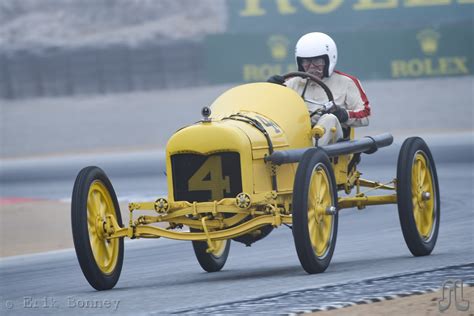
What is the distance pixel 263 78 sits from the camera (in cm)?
3447

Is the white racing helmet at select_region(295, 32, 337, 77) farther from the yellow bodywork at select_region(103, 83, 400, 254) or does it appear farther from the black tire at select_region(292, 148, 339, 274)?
the black tire at select_region(292, 148, 339, 274)

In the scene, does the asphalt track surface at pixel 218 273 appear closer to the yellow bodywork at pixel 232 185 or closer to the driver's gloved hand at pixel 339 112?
the yellow bodywork at pixel 232 185

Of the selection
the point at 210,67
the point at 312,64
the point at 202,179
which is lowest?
the point at 202,179

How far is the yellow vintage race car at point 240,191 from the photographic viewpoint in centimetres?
925

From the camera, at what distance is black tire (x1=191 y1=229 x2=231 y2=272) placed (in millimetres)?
10734

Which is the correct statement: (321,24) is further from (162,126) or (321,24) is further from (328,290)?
(328,290)

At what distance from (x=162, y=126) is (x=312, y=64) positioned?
79.5 feet

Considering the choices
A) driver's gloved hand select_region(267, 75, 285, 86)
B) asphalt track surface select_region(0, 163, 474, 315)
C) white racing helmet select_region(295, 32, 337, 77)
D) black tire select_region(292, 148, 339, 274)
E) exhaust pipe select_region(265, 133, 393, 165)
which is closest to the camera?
asphalt track surface select_region(0, 163, 474, 315)

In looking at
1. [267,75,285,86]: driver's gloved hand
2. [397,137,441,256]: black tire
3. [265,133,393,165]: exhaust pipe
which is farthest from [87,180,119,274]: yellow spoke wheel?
[397,137,441,256]: black tire

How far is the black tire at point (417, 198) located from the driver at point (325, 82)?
24.0 inches

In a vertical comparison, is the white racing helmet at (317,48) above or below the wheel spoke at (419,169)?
above

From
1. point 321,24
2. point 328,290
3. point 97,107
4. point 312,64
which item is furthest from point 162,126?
point 328,290

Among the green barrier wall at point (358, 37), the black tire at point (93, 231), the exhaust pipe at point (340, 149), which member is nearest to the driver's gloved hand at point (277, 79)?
the exhaust pipe at point (340, 149)

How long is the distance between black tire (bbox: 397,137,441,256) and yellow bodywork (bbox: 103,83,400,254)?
2.56 ft
